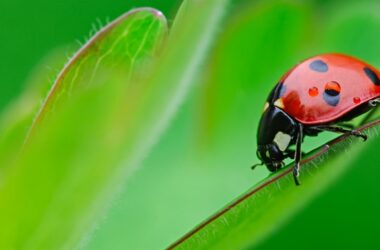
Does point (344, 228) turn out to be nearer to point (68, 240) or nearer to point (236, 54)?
point (236, 54)

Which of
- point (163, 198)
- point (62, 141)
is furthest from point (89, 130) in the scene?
point (163, 198)

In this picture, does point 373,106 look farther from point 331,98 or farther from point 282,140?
point 282,140

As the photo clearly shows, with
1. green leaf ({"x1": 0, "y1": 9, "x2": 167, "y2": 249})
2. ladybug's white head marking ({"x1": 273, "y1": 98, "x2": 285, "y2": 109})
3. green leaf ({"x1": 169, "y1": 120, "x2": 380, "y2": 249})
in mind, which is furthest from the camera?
ladybug's white head marking ({"x1": 273, "y1": 98, "x2": 285, "y2": 109})

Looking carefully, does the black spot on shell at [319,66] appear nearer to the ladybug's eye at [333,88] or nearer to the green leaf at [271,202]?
the ladybug's eye at [333,88]

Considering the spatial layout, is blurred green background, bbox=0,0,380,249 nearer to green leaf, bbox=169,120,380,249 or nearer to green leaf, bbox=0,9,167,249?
green leaf, bbox=169,120,380,249

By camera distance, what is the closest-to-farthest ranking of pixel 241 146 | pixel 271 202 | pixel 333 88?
1. pixel 271 202
2. pixel 333 88
3. pixel 241 146

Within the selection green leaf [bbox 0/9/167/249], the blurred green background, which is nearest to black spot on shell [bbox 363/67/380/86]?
the blurred green background

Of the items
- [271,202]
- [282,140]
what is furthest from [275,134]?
[271,202]
